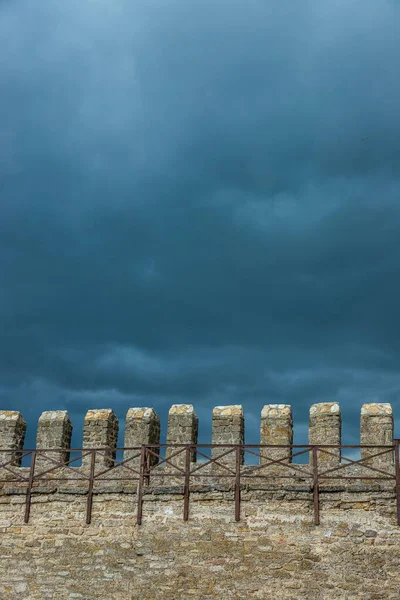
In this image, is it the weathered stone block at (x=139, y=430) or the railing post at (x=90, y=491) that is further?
the weathered stone block at (x=139, y=430)

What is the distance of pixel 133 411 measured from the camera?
18922mm

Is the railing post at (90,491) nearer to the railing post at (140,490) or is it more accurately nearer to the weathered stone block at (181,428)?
the railing post at (140,490)

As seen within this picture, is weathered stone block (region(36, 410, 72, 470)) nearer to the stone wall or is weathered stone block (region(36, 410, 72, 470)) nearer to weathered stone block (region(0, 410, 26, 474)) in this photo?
weathered stone block (region(0, 410, 26, 474))

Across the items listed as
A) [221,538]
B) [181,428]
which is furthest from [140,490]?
[181,428]

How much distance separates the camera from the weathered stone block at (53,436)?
61.9 ft

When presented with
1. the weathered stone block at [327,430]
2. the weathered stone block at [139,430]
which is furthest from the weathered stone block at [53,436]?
the weathered stone block at [327,430]

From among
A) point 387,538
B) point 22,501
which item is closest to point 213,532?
point 387,538

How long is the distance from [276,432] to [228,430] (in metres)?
1.10

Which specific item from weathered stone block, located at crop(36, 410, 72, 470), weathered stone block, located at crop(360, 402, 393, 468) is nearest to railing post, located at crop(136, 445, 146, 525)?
weathered stone block, located at crop(36, 410, 72, 470)

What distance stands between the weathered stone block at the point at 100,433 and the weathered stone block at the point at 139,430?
490 mm

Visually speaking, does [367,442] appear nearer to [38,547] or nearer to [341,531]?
[341,531]

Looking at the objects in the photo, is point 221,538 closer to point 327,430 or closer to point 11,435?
point 327,430

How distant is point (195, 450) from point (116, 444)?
7.43 feet

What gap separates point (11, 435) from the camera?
1938cm
